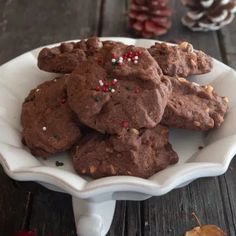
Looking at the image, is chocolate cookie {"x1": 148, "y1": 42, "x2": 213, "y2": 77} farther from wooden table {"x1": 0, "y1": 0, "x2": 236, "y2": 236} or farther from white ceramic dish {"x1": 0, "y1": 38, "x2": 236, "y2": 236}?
wooden table {"x1": 0, "y1": 0, "x2": 236, "y2": 236}

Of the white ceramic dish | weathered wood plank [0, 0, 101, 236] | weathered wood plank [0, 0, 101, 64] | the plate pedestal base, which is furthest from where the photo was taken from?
weathered wood plank [0, 0, 101, 64]

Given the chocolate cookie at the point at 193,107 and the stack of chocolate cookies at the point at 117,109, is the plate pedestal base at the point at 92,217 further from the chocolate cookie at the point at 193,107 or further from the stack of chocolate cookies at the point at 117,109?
the chocolate cookie at the point at 193,107

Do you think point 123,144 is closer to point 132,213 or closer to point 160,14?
point 132,213

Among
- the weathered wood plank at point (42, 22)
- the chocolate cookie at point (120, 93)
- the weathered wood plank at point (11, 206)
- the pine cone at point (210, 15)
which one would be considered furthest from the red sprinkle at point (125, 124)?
the pine cone at point (210, 15)

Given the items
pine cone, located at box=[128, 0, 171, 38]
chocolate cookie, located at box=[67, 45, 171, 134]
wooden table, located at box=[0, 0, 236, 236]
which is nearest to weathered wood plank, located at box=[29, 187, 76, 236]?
wooden table, located at box=[0, 0, 236, 236]

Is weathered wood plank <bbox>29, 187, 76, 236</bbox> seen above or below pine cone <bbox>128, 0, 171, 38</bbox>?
below

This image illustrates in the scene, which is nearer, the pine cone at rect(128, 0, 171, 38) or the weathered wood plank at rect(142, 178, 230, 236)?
the weathered wood plank at rect(142, 178, 230, 236)

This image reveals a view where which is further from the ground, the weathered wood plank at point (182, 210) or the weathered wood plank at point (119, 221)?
the weathered wood plank at point (182, 210)
